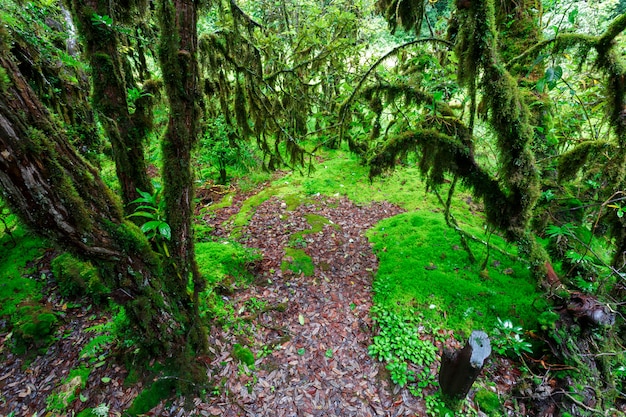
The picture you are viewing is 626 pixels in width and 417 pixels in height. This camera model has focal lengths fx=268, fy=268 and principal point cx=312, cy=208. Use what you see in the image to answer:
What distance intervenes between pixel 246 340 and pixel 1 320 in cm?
342

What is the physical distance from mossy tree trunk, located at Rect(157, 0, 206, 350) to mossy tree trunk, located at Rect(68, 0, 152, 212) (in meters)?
0.53

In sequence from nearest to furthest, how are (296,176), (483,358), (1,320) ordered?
1. (483,358)
2. (1,320)
3. (296,176)

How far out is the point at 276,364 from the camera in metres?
3.74

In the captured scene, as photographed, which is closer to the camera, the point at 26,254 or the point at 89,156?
the point at 89,156

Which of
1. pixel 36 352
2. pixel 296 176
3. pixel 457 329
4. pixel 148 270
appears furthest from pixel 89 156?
pixel 296 176

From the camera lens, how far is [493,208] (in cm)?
340

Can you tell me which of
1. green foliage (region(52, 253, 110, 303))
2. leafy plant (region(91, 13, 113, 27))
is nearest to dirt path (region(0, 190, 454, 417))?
green foliage (region(52, 253, 110, 303))

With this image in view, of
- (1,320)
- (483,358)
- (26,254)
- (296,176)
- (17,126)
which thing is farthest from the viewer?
(296,176)

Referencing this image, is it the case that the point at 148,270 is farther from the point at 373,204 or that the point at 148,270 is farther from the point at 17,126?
the point at 373,204

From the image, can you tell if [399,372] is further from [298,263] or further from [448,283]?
[298,263]

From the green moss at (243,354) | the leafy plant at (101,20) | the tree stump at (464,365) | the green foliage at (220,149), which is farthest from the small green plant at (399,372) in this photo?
the green foliage at (220,149)

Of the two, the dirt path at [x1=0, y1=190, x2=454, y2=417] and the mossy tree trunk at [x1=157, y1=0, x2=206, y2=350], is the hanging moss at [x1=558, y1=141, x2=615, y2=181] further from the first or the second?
the mossy tree trunk at [x1=157, y1=0, x2=206, y2=350]

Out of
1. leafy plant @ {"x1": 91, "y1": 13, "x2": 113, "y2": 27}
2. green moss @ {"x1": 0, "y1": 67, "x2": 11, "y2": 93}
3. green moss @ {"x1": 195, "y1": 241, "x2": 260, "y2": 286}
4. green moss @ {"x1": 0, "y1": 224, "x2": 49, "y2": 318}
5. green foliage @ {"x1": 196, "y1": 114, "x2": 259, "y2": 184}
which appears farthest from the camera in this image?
green foliage @ {"x1": 196, "y1": 114, "x2": 259, "y2": 184}

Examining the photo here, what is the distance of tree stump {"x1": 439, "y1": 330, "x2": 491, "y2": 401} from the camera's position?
116 inches
